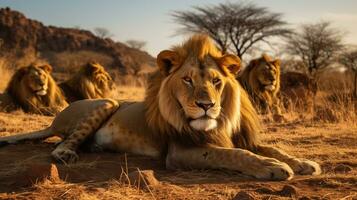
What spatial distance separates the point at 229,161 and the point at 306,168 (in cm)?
55

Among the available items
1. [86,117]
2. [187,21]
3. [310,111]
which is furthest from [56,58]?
[86,117]

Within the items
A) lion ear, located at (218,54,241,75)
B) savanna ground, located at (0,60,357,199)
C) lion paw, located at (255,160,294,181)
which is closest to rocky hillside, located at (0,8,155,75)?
savanna ground, located at (0,60,357,199)

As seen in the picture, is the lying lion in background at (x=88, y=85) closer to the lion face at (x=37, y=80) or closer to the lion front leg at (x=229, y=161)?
the lion face at (x=37, y=80)

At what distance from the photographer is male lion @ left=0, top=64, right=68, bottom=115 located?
947 centimetres

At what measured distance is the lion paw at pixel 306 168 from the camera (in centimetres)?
371

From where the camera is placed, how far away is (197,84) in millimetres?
3688

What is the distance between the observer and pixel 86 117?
15.8 feet

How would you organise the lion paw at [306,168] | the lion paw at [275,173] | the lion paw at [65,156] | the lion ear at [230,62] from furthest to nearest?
1. the lion paw at [65,156]
2. the lion ear at [230,62]
3. the lion paw at [306,168]
4. the lion paw at [275,173]

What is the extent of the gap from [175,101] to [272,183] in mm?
947

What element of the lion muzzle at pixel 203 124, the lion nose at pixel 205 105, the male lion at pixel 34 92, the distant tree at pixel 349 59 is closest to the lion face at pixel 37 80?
the male lion at pixel 34 92

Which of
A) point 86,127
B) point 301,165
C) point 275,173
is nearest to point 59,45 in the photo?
point 86,127

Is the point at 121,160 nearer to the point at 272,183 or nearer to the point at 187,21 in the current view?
the point at 272,183

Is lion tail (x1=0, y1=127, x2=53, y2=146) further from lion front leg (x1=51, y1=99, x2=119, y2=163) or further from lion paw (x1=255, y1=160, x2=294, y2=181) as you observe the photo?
lion paw (x1=255, y1=160, x2=294, y2=181)

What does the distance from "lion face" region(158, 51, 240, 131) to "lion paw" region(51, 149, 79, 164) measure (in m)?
0.84
